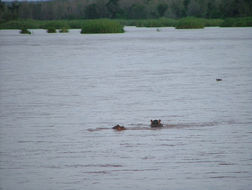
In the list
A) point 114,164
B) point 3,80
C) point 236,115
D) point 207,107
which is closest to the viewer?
point 114,164

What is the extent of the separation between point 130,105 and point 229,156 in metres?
6.07

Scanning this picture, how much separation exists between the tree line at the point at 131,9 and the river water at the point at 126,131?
7626cm

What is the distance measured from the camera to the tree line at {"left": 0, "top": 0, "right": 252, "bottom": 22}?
100 meters

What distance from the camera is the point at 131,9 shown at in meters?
130

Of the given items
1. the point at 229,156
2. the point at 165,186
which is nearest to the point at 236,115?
the point at 229,156

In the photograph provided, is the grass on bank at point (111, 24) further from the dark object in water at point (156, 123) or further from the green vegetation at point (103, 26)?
the dark object in water at point (156, 123)

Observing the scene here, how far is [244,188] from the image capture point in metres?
8.19

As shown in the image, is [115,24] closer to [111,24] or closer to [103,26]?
[111,24]

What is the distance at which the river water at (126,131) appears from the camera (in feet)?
28.8

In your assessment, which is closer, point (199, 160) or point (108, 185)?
point (108, 185)

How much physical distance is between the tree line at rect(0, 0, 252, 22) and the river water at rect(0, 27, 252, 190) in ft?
250

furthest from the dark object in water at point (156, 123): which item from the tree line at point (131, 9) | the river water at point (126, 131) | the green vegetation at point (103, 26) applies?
the tree line at point (131, 9)

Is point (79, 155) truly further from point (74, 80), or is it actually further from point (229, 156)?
point (74, 80)

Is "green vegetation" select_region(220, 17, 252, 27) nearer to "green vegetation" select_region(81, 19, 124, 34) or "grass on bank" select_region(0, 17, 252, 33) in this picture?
"grass on bank" select_region(0, 17, 252, 33)
